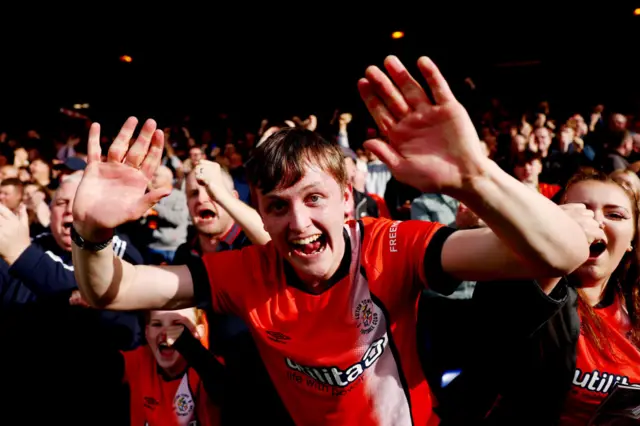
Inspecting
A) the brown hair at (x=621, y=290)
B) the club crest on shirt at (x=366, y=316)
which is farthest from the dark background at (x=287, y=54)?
the club crest on shirt at (x=366, y=316)

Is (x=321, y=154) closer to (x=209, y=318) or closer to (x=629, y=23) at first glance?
(x=209, y=318)

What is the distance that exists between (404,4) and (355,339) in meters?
9.63

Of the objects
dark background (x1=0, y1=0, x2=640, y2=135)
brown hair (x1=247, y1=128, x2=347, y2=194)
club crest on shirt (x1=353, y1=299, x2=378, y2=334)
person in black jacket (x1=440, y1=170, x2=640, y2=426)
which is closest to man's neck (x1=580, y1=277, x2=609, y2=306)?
person in black jacket (x1=440, y1=170, x2=640, y2=426)

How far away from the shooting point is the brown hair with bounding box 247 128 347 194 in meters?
1.44

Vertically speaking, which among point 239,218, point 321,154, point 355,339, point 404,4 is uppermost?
point 404,4

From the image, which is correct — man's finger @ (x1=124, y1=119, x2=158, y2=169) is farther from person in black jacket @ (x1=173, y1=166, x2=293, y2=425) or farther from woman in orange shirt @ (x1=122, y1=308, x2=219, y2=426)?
woman in orange shirt @ (x1=122, y1=308, x2=219, y2=426)

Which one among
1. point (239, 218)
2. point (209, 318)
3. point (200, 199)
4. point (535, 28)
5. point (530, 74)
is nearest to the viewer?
point (239, 218)

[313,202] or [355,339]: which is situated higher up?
[313,202]

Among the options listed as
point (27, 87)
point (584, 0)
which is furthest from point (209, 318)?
point (27, 87)

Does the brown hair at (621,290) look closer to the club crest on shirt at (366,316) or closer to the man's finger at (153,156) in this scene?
the club crest on shirt at (366,316)

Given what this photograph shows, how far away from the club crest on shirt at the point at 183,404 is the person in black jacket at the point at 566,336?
3.82 feet

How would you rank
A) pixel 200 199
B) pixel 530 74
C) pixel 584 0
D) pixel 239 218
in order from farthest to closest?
pixel 530 74 < pixel 584 0 < pixel 200 199 < pixel 239 218

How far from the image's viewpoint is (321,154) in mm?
1489

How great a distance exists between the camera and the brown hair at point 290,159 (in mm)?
1440
